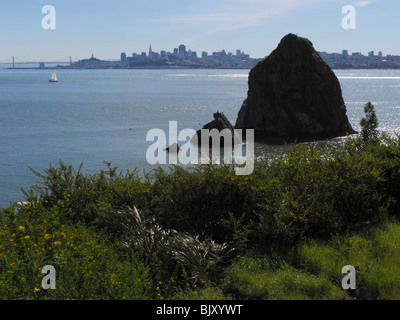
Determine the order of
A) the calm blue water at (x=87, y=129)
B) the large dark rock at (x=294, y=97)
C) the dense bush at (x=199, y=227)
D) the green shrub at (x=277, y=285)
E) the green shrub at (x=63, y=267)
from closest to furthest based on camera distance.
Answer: the green shrub at (x=63, y=267) → the dense bush at (x=199, y=227) → the green shrub at (x=277, y=285) → the calm blue water at (x=87, y=129) → the large dark rock at (x=294, y=97)

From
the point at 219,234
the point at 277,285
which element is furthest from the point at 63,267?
the point at 219,234

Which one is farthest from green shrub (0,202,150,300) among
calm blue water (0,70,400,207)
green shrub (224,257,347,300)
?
calm blue water (0,70,400,207)

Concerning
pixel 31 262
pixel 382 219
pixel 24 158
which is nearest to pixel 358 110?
pixel 24 158

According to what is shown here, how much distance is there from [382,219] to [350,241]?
245 cm

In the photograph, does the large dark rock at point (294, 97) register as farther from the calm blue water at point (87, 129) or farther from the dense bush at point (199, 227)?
the dense bush at point (199, 227)

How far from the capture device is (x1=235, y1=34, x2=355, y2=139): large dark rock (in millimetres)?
67875

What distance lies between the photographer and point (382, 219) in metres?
12.0

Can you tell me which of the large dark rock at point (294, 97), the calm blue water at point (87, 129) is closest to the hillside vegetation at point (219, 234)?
the calm blue water at point (87, 129)

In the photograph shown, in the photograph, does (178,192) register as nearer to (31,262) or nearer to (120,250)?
(120,250)

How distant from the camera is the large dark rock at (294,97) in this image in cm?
6788

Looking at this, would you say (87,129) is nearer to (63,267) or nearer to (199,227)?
(199,227)

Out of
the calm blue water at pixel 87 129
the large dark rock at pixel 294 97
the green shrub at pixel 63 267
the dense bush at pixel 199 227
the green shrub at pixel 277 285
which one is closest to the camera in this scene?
the green shrub at pixel 63 267

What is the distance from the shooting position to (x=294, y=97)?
68812 mm

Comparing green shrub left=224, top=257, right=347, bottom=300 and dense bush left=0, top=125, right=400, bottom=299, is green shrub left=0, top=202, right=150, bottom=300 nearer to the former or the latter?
dense bush left=0, top=125, right=400, bottom=299
